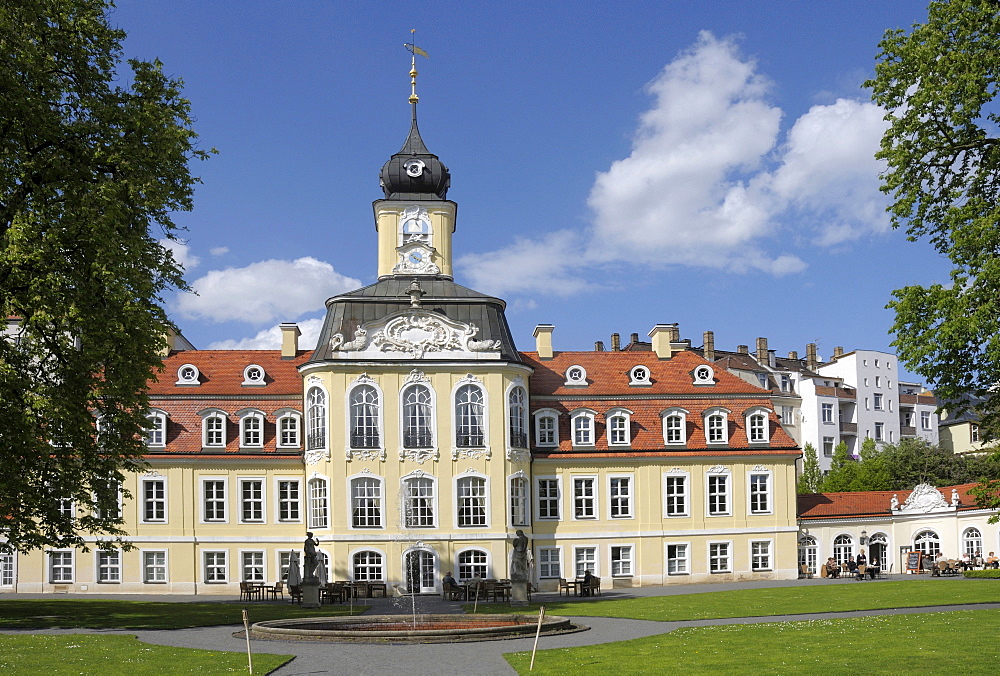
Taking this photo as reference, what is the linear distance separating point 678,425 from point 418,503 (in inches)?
474

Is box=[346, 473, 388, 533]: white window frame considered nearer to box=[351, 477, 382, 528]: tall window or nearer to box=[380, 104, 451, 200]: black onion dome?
box=[351, 477, 382, 528]: tall window

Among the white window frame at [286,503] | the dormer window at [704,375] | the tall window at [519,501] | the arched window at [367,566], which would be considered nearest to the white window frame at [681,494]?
the dormer window at [704,375]

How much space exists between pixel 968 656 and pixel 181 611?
2320cm

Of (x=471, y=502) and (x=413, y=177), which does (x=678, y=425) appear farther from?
(x=413, y=177)

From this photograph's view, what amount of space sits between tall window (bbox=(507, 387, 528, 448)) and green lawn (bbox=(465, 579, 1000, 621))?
32.4ft

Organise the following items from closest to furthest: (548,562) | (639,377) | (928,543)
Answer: (548,562) < (639,377) < (928,543)

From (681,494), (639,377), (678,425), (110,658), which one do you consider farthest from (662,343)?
(110,658)

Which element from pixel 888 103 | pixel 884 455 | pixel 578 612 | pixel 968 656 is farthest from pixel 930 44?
pixel 884 455

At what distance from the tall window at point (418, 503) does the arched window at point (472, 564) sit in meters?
1.85

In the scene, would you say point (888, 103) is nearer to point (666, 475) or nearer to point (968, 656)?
point (968, 656)

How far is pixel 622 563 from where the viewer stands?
1924 inches

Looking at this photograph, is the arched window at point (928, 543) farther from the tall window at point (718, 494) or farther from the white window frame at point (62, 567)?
the white window frame at point (62, 567)

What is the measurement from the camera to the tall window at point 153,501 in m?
47.5

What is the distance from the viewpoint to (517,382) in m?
48.0
